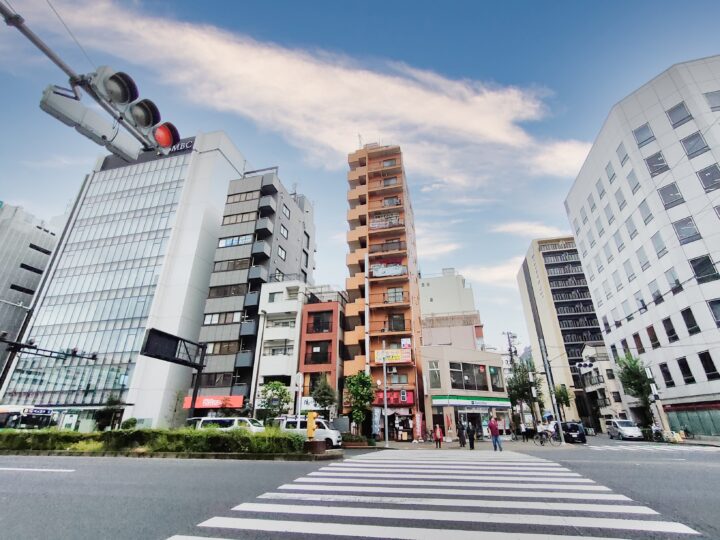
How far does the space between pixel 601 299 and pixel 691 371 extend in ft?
54.6

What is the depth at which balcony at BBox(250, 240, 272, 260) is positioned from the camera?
1674 inches

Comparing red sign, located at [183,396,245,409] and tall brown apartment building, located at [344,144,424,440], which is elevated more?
tall brown apartment building, located at [344,144,424,440]

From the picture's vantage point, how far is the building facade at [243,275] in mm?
36969

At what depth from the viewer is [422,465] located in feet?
39.4

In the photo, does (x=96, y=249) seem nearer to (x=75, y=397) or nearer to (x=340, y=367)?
(x=75, y=397)

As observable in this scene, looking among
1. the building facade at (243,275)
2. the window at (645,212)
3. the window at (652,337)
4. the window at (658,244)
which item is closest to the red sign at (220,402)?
the building facade at (243,275)

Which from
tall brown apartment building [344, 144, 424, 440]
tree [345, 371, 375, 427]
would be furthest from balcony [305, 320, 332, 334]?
tree [345, 371, 375, 427]

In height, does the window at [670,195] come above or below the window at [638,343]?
above

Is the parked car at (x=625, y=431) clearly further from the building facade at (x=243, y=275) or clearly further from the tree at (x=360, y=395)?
the building facade at (x=243, y=275)

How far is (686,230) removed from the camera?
2912 centimetres

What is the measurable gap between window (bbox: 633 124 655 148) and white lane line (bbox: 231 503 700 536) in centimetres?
3893

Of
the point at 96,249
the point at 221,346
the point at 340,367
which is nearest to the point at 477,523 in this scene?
the point at 340,367

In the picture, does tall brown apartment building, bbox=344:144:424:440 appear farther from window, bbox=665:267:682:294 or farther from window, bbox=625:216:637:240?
window, bbox=665:267:682:294

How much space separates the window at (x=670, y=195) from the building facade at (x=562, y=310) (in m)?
34.2
